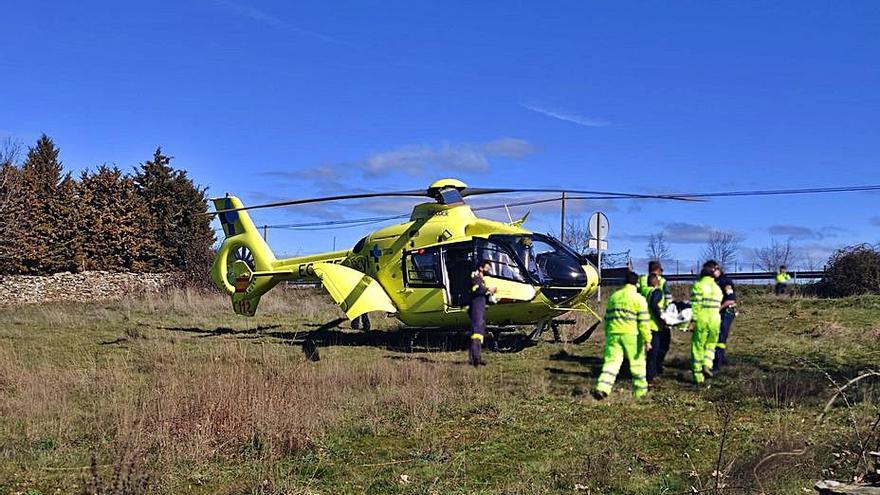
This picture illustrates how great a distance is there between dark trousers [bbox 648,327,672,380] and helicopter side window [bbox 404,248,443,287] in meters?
4.73

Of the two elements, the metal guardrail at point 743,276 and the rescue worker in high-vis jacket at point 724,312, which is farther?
the metal guardrail at point 743,276

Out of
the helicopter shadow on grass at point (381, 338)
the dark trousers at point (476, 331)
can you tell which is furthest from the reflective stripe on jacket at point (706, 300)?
the helicopter shadow on grass at point (381, 338)

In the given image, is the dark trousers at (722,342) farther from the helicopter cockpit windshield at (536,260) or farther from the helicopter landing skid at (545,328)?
the helicopter landing skid at (545,328)

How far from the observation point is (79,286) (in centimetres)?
3444

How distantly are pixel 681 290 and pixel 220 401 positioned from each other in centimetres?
2119

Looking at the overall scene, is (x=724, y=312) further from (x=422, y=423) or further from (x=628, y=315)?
(x=422, y=423)

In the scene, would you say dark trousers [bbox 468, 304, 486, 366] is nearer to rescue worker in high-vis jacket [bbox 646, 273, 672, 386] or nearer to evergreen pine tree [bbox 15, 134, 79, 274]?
rescue worker in high-vis jacket [bbox 646, 273, 672, 386]

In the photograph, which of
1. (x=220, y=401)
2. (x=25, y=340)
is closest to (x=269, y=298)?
(x=25, y=340)

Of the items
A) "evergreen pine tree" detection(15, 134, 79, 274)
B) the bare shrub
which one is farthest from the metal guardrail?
"evergreen pine tree" detection(15, 134, 79, 274)

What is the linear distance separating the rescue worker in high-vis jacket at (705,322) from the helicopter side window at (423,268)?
549 cm

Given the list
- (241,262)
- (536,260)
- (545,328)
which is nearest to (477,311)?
(536,260)

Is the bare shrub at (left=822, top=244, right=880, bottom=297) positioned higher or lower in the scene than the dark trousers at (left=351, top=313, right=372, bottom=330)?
higher

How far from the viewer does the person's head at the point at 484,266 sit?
14.1 meters

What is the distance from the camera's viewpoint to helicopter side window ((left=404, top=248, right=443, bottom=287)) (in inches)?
613
